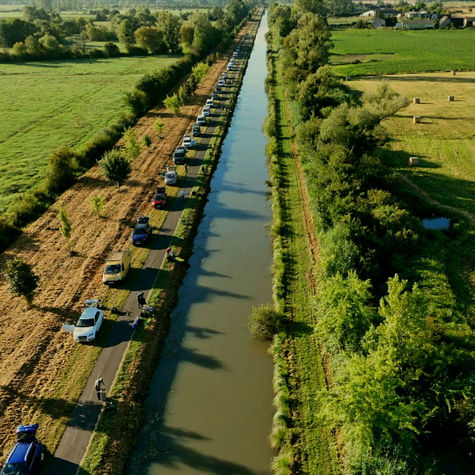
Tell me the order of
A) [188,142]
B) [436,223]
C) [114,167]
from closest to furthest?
[436,223] < [114,167] < [188,142]

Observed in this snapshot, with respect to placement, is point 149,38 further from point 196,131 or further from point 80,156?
point 80,156

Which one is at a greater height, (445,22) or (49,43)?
(445,22)

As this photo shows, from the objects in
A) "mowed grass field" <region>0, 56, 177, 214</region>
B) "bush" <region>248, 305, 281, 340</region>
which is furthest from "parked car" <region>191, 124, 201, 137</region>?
"bush" <region>248, 305, 281, 340</region>

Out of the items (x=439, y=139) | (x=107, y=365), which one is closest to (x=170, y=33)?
(x=439, y=139)

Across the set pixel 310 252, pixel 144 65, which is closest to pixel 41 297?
pixel 310 252

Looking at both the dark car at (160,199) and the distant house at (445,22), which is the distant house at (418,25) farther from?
the dark car at (160,199)

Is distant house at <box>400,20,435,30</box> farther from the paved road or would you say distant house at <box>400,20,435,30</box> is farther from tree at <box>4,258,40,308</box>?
tree at <box>4,258,40,308</box>
